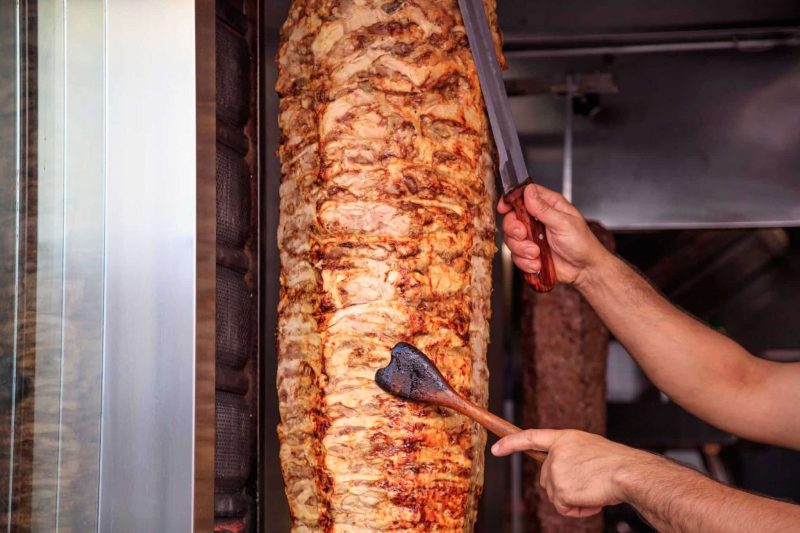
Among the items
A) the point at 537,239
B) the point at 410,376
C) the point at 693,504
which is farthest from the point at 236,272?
the point at 693,504

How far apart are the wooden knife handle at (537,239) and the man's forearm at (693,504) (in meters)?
0.55

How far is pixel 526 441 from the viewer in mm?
1765

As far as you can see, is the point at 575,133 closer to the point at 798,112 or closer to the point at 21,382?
the point at 798,112

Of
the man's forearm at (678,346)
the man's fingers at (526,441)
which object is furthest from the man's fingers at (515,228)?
the man's fingers at (526,441)

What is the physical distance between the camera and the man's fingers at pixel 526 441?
5.70 feet

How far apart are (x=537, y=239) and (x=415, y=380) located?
0.67m

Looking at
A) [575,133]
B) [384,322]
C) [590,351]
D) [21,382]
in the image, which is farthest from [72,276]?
[575,133]

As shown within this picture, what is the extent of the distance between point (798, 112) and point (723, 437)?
1665 mm

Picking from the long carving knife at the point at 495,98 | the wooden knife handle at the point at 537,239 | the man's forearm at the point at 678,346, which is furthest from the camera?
the man's forearm at the point at 678,346

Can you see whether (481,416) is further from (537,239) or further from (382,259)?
(537,239)

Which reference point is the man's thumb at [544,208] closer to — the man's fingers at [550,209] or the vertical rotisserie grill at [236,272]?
the man's fingers at [550,209]

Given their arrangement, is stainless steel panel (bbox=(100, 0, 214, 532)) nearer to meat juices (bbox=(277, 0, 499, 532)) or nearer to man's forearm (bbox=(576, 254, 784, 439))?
meat juices (bbox=(277, 0, 499, 532))

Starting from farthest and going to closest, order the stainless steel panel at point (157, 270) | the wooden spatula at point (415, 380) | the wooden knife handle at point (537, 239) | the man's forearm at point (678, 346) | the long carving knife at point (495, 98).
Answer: the man's forearm at point (678, 346)
the wooden knife handle at point (537, 239)
the long carving knife at point (495, 98)
the wooden spatula at point (415, 380)
the stainless steel panel at point (157, 270)

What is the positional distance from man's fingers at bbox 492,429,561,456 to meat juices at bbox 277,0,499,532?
0.09 m
